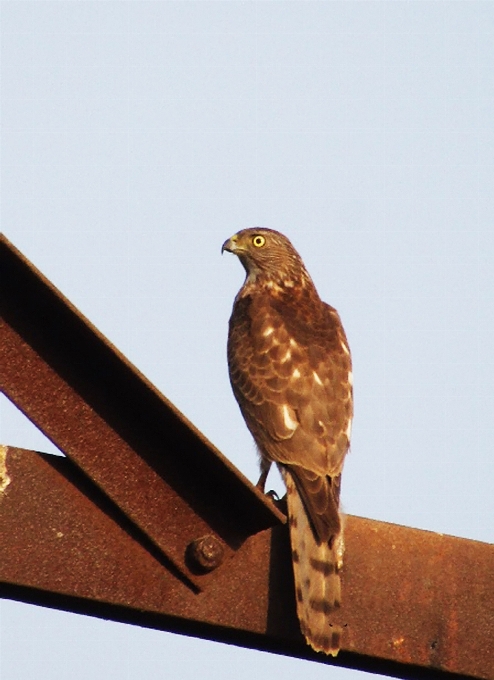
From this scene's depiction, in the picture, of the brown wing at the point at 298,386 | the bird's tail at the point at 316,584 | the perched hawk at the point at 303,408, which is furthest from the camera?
the brown wing at the point at 298,386

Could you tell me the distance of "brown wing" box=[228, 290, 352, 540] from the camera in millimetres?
4840

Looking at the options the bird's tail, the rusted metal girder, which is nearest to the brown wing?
the bird's tail

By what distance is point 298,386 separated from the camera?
5.51 meters

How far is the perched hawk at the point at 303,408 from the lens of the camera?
330 centimetres

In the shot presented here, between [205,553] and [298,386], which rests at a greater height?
[298,386]

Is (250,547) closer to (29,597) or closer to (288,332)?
(29,597)

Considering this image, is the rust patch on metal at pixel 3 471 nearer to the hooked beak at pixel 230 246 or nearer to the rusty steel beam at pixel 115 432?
the rusty steel beam at pixel 115 432

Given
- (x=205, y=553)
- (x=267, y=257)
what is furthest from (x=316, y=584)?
(x=267, y=257)

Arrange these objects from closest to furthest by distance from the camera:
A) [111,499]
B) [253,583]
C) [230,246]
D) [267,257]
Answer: [111,499], [253,583], [267,257], [230,246]

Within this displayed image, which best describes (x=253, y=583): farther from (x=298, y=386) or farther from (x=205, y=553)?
(x=298, y=386)

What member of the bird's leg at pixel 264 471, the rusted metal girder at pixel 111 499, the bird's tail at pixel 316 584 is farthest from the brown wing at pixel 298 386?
the rusted metal girder at pixel 111 499

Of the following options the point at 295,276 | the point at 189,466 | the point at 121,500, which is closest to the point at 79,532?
the point at 121,500

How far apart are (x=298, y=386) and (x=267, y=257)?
8.48ft

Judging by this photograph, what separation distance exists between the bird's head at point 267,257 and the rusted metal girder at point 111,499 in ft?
15.3
